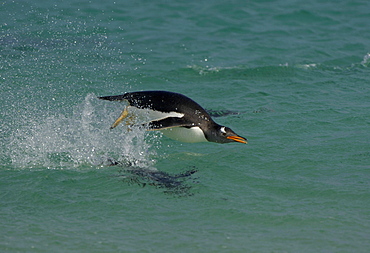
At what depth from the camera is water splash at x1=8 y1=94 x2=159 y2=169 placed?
21.8ft

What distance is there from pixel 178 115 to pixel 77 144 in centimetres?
142

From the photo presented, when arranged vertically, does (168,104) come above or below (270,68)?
above

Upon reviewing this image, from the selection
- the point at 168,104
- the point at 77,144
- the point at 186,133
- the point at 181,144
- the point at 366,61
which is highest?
the point at 168,104

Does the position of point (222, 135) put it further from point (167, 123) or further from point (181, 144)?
point (181, 144)

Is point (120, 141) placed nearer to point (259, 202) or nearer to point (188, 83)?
point (259, 202)

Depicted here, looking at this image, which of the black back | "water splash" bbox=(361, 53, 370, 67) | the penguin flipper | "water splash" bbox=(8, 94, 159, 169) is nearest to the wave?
"water splash" bbox=(361, 53, 370, 67)

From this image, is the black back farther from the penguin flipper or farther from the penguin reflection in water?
the penguin flipper

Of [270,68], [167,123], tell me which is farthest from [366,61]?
[167,123]

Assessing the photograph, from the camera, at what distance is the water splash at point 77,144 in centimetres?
664

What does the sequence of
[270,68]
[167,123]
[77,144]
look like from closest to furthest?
1. [167,123]
2. [77,144]
3. [270,68]

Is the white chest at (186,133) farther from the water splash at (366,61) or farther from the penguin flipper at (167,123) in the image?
the water splash at (366,61)

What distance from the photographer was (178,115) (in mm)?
6590

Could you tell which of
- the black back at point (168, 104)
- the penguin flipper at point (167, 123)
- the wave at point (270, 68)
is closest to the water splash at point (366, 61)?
the wave at point (270, 68)

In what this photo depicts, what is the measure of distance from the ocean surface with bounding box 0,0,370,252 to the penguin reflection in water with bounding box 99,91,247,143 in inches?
11.2
